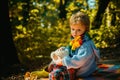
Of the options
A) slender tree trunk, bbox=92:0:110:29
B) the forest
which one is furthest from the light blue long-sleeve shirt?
slender tree trunk, bbox=92:0:110:29

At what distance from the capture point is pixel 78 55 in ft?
17.9

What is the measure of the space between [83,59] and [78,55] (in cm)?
9

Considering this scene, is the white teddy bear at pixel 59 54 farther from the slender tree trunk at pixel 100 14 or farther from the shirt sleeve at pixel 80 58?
the slender tree trunk at pixel 100 14

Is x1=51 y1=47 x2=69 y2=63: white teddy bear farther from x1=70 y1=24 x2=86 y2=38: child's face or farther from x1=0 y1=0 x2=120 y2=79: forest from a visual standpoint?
x1=0 y1=0 x2=120 y2=79: forest

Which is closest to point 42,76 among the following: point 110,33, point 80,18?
point 80,18

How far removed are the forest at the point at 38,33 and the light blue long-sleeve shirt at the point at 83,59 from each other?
11.5 ft

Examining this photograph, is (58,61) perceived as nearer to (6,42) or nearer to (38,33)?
(6,42)

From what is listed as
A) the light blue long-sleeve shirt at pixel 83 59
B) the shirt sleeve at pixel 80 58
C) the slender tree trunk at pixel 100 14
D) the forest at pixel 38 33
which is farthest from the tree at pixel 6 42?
the shirt sleeve at pixel 80 58

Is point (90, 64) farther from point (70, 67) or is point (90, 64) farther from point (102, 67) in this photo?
point (102, 67)

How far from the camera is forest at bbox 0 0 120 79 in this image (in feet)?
41.2

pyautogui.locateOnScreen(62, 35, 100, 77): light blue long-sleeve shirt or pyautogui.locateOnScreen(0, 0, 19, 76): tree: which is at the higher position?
pyautogui.locateOnScreen(0, 0, 19, 76): tree

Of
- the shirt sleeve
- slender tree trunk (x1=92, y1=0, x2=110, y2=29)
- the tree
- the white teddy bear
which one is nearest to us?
the shirt sleeve

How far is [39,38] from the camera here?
879 inches

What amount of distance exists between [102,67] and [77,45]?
4.03 feet
